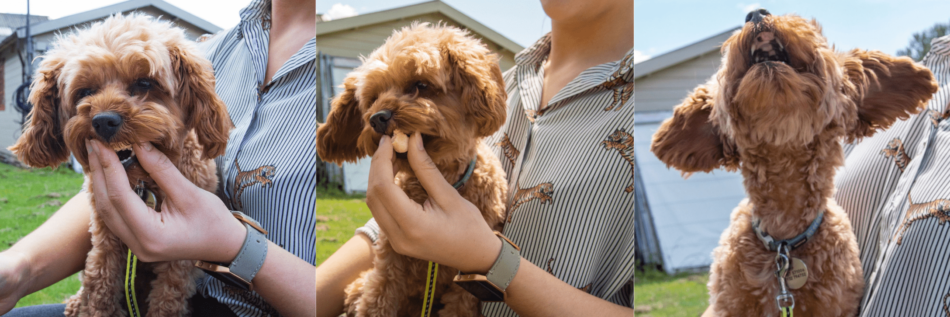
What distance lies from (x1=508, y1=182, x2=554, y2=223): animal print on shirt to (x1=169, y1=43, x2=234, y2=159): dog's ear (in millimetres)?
777

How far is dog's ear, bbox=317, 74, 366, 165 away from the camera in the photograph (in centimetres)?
136

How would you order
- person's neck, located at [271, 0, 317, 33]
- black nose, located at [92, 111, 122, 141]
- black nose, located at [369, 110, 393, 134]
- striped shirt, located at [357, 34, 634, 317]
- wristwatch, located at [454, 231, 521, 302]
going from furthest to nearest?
person's neck, located at [271, 0, 317, 33], striped shirt, located at [357, 34, 634, 317], wristwatch, located at [454, 231, 521, 302], black nose, located at [369, 110, 393, 134], black nose, located at [92, 111, 122, 141]

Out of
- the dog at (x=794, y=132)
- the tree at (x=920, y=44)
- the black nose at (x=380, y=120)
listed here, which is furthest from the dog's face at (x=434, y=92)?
the tree at (x=920, y=44)

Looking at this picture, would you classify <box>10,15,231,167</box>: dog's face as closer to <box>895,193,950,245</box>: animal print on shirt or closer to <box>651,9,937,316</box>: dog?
<box>651,9,937,316</box>: dog

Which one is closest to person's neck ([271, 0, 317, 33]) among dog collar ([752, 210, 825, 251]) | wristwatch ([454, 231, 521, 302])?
wristwatch ([454, 231, 521, 302])

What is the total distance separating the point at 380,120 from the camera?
1.20 meters

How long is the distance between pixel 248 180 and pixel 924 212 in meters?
1.53

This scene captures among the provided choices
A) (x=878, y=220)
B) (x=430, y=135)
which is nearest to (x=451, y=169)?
(x=430, y=135)

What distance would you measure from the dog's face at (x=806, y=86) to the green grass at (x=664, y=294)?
0.49 metres

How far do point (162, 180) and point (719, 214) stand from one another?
1.36 m

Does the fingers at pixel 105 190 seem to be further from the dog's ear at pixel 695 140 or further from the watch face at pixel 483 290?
the dog's ear at pixel 695 140

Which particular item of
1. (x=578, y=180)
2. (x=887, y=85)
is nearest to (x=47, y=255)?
(x=578, y=180)

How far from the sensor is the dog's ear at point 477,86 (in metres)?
1.23

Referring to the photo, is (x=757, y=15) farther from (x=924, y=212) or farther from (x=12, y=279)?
(x=12, y=279)
